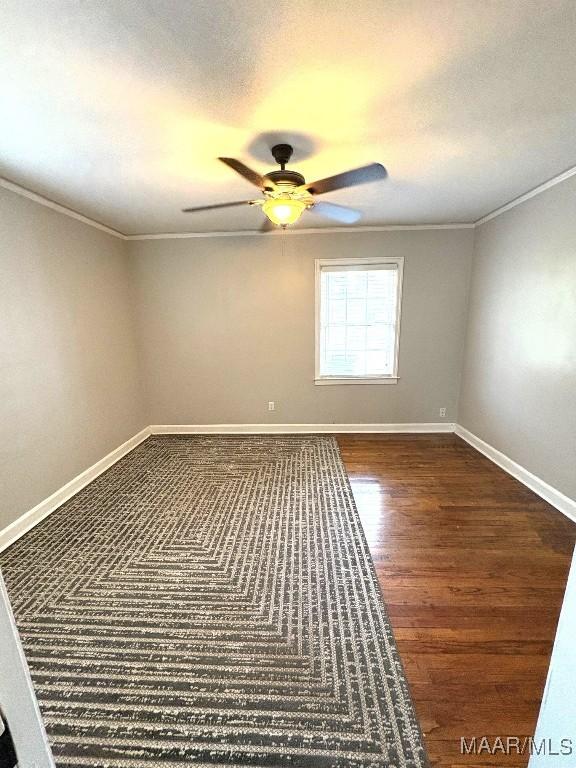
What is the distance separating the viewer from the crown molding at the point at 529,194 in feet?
7.98

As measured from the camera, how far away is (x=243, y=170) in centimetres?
181

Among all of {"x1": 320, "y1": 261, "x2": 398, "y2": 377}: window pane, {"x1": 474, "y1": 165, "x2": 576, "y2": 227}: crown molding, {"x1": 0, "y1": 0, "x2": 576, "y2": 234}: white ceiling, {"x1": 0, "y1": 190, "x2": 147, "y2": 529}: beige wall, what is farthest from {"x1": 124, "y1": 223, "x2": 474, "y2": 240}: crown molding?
{"x1": 0, "y1": 0, "x2": 576, "y2": 234}: white ceiling

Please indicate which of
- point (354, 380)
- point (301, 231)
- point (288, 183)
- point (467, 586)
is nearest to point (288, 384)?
point (354, 380)

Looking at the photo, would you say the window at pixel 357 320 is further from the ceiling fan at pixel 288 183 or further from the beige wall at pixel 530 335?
the ceiling fan at pixel 288 183

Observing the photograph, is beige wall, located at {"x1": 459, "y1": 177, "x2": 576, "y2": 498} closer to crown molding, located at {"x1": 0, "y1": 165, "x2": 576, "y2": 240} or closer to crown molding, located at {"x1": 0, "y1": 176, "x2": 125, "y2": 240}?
crown molding, located at {"x1": 0, "y1": 165, "x2": 576, "y2": 240}

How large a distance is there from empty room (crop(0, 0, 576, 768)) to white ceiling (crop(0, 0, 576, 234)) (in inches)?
0.6

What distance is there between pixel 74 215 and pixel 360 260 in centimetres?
298

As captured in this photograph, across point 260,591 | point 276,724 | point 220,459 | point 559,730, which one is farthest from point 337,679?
point 220,459

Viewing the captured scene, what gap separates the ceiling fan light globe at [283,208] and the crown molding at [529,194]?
2.03m

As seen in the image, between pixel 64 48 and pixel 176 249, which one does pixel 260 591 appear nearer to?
pixel 64 48

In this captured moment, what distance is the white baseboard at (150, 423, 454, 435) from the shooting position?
420 cm

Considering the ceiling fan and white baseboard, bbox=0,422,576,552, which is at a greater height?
the ceiling fan

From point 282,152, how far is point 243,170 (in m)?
0.31

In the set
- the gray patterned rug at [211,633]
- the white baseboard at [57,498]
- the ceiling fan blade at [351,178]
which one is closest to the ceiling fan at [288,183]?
the ceiling fan blade at [351,178]
